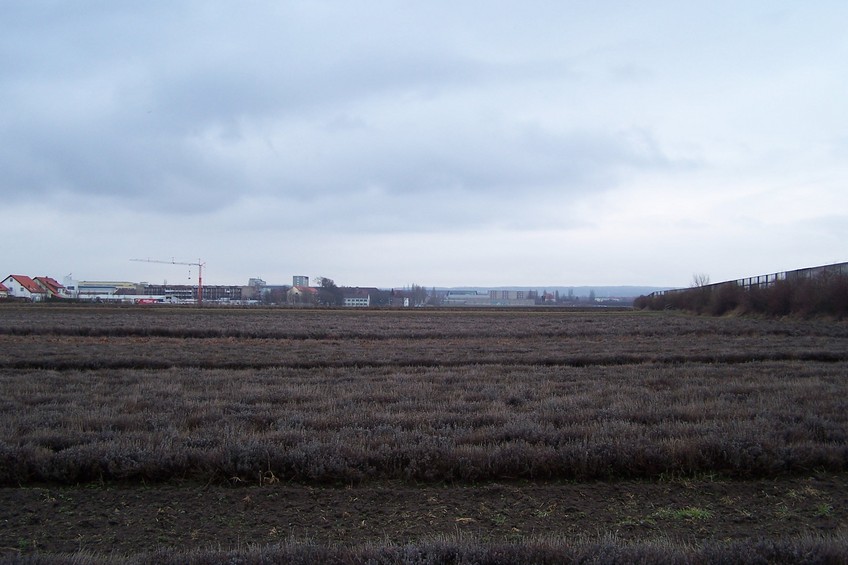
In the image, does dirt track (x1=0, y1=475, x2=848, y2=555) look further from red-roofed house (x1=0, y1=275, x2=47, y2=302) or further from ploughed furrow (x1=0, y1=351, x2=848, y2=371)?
red-roofed house (x1=0, y1=275, x2=47, y2=302)

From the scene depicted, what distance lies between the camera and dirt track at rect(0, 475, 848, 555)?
5609 millimetres

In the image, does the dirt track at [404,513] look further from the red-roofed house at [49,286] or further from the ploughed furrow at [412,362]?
the red-roofed house at [49,286]

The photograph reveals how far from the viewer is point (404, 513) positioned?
6219mm

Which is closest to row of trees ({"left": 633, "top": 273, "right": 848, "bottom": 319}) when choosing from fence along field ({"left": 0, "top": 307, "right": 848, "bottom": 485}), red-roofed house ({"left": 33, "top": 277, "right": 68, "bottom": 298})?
fence along field ({"left": 0, "top": 307, "right": 848, "bottom": 485})

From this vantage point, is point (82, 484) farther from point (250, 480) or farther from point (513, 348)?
point (513, 348)

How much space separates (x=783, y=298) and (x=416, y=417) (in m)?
47.9

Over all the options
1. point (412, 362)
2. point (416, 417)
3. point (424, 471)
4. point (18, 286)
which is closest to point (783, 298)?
point (412, 362)

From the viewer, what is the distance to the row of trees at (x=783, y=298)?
135 feet

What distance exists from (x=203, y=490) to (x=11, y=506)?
72.7 inches

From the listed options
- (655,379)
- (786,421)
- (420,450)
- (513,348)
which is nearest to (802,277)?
(513,348)

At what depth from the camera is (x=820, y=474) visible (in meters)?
7.38

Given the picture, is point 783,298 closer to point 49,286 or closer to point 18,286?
point 18,286

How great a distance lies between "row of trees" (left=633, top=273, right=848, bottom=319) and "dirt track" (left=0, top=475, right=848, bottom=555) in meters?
40.5

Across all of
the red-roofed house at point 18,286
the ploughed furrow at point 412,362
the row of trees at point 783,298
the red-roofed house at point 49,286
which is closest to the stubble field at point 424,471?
the ploughed furrow at point 412,362
